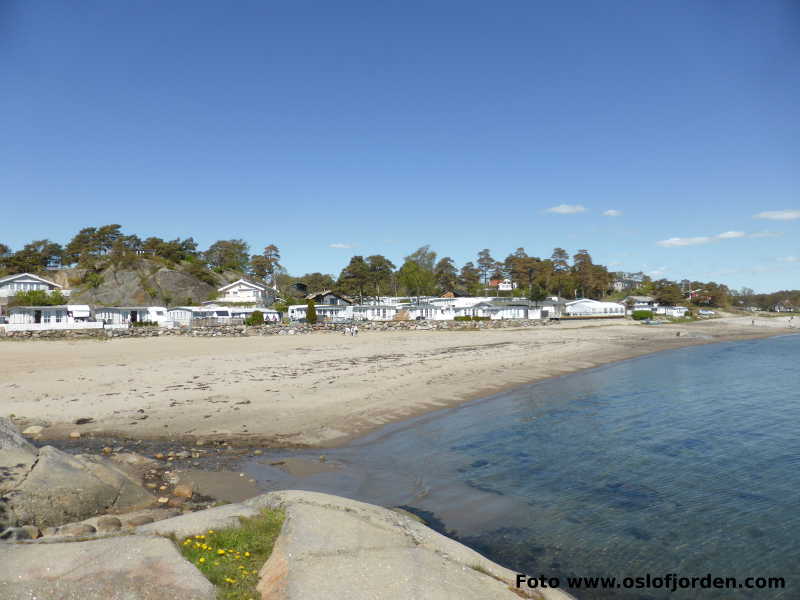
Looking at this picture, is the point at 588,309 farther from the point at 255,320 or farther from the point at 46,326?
the point at 46,326

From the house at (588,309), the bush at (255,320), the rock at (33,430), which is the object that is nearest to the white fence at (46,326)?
the bush at (255,320)

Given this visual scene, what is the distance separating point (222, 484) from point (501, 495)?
6.11m

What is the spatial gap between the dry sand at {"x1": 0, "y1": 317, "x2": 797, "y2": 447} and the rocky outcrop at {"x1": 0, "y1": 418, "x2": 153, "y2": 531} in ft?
16.1

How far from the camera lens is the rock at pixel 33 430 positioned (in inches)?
549

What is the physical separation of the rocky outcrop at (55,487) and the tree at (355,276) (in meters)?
77.4

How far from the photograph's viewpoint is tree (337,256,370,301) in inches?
3415

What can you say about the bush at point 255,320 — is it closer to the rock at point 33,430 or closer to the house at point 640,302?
the rock at point 33,430

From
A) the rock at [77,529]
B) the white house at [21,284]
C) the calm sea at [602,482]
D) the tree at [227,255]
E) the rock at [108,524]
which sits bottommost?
the calm sea at [602,482]

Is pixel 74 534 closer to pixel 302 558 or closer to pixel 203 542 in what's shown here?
pixel 203 542

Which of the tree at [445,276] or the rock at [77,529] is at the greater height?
the tree at [445,276]

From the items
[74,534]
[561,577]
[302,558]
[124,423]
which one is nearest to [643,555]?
[561,577]

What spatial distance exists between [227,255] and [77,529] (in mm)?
122642

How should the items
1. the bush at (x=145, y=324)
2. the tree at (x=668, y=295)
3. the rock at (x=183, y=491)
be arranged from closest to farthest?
the rock at (x=183, y=491), the bush at (x=145, y=324), the tree at (x=668, y=295)

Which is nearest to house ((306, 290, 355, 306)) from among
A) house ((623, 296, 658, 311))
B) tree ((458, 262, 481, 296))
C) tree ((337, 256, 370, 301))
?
tree ((337, 256, 370, 301))
